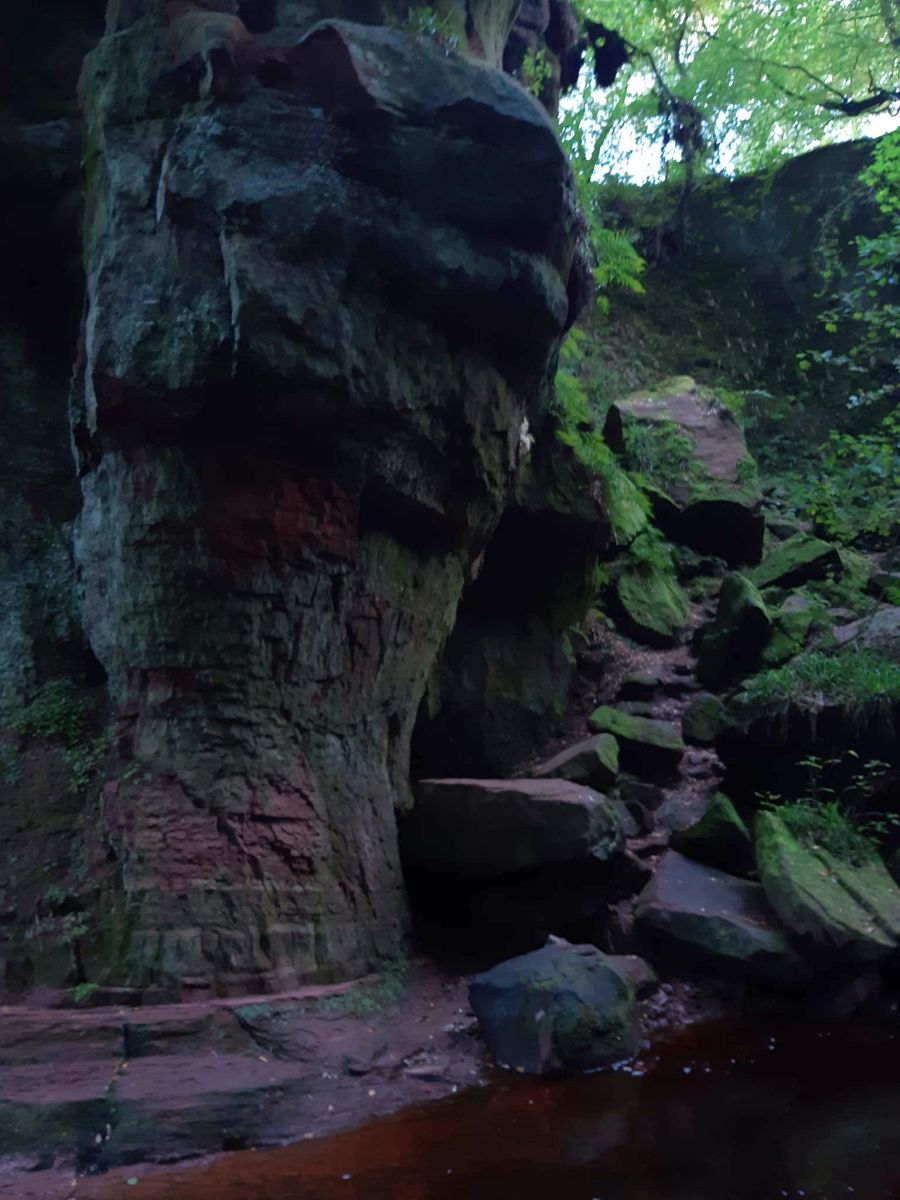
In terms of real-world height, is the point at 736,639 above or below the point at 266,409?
below

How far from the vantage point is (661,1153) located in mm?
4242

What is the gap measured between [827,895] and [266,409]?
5.28 m

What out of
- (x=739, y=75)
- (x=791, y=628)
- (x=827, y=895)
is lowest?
(x=827, y=895)

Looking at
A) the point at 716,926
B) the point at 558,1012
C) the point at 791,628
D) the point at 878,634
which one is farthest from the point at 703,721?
the point at 558,1012

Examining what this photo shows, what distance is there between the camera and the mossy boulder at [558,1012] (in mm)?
5391

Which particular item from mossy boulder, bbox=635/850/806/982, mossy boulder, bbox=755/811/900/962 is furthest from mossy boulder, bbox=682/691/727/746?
mossy boulder, bbox=635/850/806/982

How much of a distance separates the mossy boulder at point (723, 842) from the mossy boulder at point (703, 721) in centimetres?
160

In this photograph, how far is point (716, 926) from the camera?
6762 millimetres

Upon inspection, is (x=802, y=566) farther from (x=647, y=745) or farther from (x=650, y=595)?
(x=647, y=745)

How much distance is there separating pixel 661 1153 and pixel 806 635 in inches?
283

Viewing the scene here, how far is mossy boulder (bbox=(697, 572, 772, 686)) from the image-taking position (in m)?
10.3

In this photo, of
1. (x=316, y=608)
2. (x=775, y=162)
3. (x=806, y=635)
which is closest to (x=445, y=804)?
(x=316, y=608)

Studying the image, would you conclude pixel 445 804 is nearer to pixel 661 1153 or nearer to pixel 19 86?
pixel 661 1153

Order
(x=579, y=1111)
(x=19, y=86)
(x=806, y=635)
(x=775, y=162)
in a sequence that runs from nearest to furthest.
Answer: (x=579, y=1111) < (x=19, y=86) < (x=806, y=635) < (x=775, y=162)
